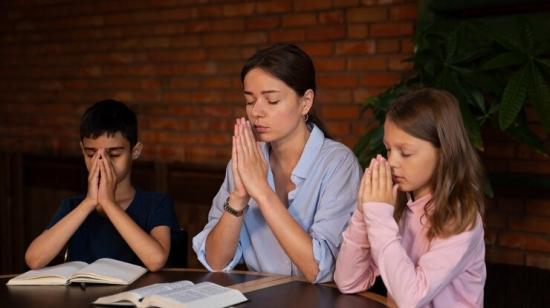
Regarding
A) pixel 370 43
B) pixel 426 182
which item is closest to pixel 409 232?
pixel 426 182

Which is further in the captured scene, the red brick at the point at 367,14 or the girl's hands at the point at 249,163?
the red brick at the point at 367,14

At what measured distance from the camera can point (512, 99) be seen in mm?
2625

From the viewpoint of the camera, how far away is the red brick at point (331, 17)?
12.5 feet

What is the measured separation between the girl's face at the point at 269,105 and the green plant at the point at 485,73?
67 cm

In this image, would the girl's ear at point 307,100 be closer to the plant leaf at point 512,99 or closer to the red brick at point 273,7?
the plant leaf at point 512,99

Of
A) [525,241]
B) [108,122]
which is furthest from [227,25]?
[525,241]

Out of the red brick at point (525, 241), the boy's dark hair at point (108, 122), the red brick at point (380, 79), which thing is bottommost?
the red brick at point (525, 241)

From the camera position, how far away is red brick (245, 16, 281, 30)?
13.3 feet

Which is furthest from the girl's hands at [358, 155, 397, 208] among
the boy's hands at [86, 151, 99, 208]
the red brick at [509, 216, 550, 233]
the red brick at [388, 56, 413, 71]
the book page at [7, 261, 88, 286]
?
the red brick at [388, 56, 413, 71]

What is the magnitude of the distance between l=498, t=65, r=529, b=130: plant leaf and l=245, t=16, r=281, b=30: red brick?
163cm

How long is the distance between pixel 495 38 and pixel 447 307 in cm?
115

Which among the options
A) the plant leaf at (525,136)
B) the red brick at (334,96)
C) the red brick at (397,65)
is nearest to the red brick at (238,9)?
the red brick at (334,96)

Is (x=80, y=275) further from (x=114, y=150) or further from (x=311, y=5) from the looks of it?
(x=311, y=5)

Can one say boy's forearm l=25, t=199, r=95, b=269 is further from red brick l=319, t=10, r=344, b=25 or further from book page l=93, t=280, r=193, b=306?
red brick l=319, t=10, r=344, b=25
